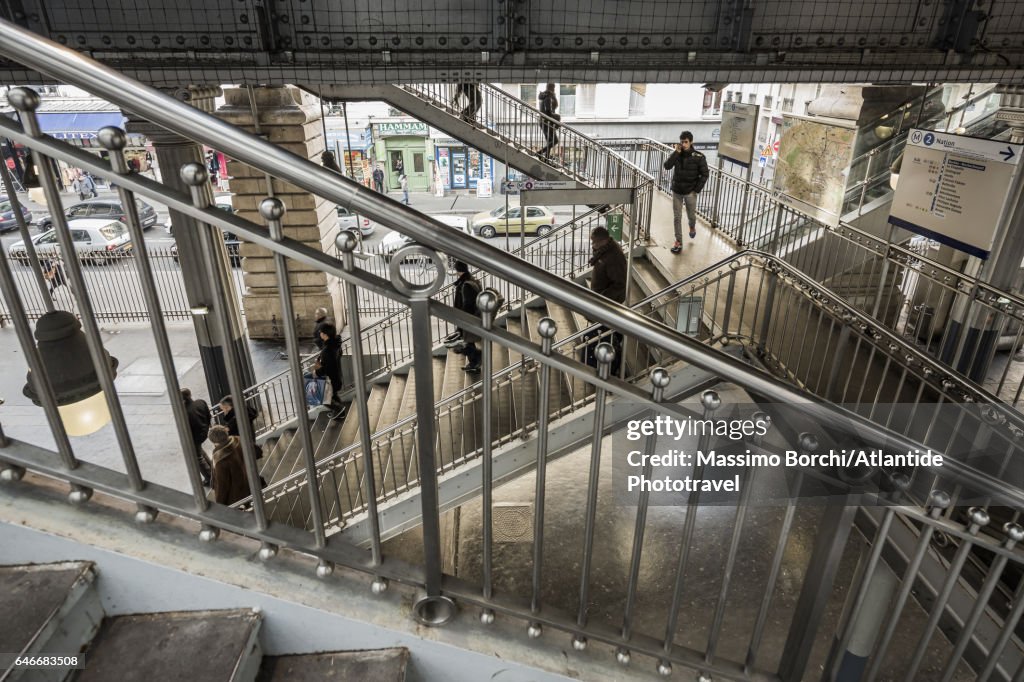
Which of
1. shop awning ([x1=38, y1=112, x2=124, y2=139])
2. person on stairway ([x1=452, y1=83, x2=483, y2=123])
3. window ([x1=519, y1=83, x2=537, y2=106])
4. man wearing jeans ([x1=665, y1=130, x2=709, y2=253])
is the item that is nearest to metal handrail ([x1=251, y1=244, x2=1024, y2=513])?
man wearing jeans ([x1=665, y1=130, x2=709, y2=253])

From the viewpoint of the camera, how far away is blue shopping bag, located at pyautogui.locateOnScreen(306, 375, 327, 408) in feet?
26.8

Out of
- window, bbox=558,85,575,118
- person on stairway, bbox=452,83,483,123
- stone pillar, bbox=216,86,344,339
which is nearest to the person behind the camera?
person on stairway, bbox=452,83,483,123

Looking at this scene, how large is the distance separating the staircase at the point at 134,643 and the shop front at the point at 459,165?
23.7m

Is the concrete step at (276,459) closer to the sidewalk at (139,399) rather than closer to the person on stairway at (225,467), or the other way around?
the sidewalk at (139,399)

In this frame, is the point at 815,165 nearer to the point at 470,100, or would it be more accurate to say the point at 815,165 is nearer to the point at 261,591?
the point at 470,100

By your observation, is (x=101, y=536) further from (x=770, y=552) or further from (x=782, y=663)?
A: (x=770, y=552)

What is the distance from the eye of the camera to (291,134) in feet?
34.2

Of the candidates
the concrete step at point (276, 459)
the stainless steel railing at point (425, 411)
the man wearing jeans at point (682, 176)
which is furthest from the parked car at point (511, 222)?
the stainless steel railing at point (425, 411)

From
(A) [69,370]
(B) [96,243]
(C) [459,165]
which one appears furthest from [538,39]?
(C) [459,165]

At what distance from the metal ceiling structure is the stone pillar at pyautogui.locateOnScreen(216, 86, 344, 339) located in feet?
12.9

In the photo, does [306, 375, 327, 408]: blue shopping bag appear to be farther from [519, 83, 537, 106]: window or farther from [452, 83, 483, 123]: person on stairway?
[519, 83, 537, 106]: window

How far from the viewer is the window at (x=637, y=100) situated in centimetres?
2469

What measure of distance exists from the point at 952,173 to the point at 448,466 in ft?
18.1

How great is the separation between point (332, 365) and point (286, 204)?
11.4 feet
